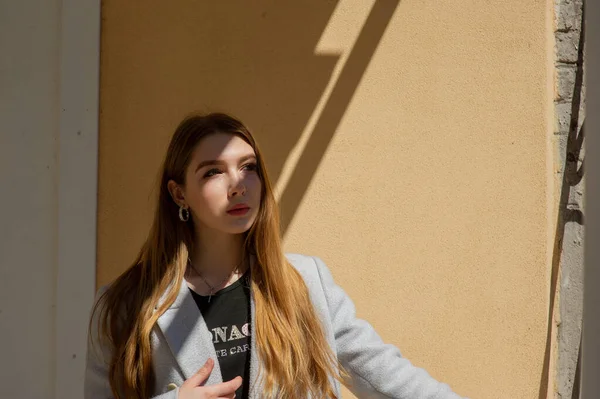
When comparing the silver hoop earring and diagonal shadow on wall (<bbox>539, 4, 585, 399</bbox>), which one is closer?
the silver hoop earring

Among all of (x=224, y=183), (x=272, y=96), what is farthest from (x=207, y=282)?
(x=272, y=96)

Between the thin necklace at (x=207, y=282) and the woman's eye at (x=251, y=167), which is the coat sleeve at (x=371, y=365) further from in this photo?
the woman's eye at (x=251, y=167)

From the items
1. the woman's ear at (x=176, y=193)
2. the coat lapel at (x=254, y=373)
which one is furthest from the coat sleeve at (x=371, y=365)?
the woman's ear at (x=176, y=193)

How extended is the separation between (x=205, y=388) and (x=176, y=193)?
59 centimetres

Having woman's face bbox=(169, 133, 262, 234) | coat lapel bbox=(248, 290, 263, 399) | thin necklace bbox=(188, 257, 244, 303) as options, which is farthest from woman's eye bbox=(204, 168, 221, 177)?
coat lapel bbox=(248, 290, 263, 399)

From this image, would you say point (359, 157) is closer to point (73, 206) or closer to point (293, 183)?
point (293, 183)

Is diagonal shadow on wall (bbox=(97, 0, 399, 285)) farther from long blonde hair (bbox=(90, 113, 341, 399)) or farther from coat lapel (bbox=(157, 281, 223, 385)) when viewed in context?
coat lapel (bbox=(157, 281, 223, 385))

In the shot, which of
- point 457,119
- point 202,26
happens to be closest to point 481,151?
point 457,119

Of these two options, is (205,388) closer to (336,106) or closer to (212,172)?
(212,172)

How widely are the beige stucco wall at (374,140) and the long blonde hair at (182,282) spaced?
3.61ft

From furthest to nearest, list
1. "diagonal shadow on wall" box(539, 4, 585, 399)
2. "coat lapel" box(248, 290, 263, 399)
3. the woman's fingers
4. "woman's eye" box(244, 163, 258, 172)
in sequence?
"diagonal shadow on wall" box(539, 4, 585, 399) → "woman's eye" box(244, 163, 258, 172) → "coat lapel" box(248, 290, 263, 399) → the woman's fingers

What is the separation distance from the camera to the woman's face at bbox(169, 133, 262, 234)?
236cm

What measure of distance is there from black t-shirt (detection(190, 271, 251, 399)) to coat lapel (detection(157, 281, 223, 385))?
29 millimetres

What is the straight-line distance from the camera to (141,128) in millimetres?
3584
